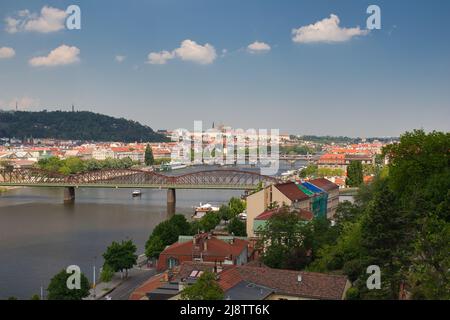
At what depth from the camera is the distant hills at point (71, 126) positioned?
7338cm

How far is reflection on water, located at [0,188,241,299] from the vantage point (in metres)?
10.8

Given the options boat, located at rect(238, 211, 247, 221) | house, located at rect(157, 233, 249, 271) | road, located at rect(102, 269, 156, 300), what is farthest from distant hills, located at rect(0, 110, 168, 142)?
house, located at rect(157, 233, 249, 271)

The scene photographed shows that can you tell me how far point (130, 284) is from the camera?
9.81 metres

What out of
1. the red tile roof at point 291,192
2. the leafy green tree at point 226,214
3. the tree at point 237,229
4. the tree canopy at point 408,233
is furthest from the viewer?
the leafy green tree at point 226,214

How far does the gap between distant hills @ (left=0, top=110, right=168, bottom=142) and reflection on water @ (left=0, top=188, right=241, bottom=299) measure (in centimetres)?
4755

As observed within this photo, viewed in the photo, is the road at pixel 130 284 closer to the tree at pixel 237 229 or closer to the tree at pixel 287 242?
the tree at pixel 287 242

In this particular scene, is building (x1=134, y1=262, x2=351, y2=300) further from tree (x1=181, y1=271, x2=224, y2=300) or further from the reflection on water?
the reflection on water

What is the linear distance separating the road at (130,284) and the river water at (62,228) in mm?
851

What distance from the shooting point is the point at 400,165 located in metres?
9.53

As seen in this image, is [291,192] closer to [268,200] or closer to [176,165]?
[268,200]

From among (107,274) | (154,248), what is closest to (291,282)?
(107,274)

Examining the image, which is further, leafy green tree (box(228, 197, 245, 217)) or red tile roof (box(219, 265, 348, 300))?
leafy green tree (box(228, 197, 245, 217))

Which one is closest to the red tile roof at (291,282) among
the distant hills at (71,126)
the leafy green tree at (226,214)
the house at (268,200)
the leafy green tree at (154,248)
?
the leafy green tree at (154,248)
